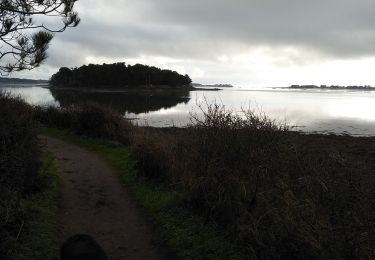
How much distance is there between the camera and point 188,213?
8320 mm

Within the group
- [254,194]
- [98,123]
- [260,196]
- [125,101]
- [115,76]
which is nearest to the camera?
[260,196]

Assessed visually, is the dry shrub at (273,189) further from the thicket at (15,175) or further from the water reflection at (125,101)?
the water reflection at (125,101)

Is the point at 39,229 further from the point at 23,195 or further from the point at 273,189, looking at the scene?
the point at 273,189

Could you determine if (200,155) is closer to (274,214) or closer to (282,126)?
(282,126)

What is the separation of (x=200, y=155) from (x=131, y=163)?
5.43 meters

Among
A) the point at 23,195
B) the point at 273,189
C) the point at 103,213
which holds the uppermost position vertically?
the point at 273,189

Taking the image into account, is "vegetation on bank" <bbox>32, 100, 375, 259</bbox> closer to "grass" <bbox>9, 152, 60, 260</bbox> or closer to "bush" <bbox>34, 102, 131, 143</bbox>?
"grass" <bbox>9, 152, 60, 260</bbox>

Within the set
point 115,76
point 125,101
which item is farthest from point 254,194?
point 115,76

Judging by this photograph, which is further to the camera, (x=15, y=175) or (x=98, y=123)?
(x=98, y=123)

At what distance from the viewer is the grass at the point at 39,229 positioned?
6230 mm

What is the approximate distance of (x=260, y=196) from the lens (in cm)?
689

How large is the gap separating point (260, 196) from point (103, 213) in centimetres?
366

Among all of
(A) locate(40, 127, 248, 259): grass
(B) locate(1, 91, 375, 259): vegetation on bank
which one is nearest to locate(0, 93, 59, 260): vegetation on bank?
(A) locate(40, 127, 248, 259): grass

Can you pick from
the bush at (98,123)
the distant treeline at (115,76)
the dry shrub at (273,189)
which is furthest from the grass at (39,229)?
the distant treeline at (115,76)
